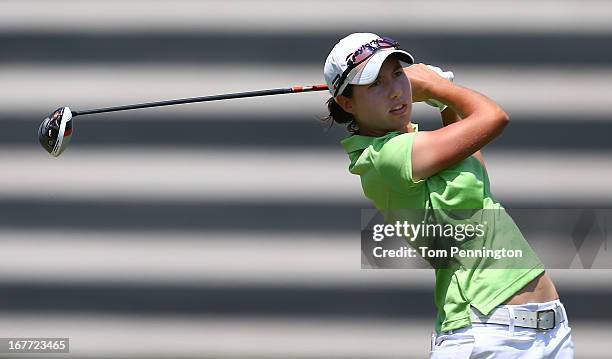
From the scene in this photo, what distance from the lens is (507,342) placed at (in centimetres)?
334

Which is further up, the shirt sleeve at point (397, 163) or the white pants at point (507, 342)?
the shirt sleeve at point (397, 163)

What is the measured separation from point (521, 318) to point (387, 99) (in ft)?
2.56

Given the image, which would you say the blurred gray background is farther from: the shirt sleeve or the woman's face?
the shirt sleeve

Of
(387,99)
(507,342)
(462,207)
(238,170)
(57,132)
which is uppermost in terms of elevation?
(238,170)

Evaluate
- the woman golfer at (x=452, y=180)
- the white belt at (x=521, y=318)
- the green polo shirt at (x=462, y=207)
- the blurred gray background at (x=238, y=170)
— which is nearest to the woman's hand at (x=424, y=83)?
the woman golfer at (x=452, y=180)

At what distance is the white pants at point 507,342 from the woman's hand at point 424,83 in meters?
0.71

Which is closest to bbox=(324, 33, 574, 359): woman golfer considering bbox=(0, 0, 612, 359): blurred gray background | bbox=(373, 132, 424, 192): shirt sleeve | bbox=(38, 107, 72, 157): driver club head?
bbox=(373, 132, 424, 192): shirt sleeve

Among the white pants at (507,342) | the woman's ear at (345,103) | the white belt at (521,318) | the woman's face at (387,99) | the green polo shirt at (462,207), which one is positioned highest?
the woman's ear at (345,103)

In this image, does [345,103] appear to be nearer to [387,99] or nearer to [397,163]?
[387,99]

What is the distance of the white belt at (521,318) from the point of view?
334 centimetres

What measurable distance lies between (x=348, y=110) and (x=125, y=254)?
1.87m

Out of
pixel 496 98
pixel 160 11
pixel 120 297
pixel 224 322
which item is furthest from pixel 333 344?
pixel 160 11

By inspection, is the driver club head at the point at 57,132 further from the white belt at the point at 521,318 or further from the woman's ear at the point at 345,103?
the white belt at the point at 521,318

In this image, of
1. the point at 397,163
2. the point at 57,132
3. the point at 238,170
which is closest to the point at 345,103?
the point at 397,163
